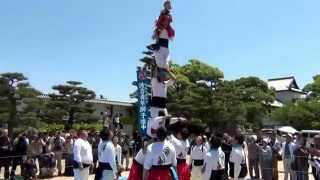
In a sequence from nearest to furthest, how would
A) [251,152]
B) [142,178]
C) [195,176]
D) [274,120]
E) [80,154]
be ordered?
[142,178], [80,154], [195,176], [251,152], [274,120]

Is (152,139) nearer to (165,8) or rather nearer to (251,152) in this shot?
(165,8)

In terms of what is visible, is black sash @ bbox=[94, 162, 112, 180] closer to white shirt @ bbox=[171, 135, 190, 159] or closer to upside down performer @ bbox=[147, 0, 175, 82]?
white shirt @ bbox=[171, 135, 190, 159]

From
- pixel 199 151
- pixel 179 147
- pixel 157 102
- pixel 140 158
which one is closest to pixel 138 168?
pixel 140 158

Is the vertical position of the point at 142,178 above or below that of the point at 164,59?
below

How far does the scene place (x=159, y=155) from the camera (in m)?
8.36

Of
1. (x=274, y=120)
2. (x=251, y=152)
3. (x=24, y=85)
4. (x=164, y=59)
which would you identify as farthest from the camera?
(x=274, y=120)

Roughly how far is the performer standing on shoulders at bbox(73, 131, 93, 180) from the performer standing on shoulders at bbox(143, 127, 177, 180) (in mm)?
4419

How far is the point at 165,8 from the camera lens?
948 centimetres

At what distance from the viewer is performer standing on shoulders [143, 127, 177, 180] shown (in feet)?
27.4

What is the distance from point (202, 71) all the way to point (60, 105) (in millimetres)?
14254

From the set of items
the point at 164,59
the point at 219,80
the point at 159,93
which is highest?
the point at 219,80

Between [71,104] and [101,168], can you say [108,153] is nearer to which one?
[101,168]

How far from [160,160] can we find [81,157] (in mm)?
4735

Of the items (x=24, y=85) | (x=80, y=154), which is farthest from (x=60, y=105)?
(x=80, y=154)
